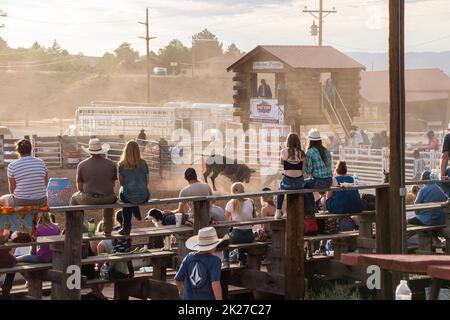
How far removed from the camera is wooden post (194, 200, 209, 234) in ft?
39.2

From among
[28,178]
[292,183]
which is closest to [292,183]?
[292,183]

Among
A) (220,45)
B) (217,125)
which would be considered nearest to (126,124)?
(217,125)

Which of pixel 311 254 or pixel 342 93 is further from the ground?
pixel 342 93

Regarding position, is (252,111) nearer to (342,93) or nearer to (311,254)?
(342,93)

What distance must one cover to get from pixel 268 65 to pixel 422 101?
4167cm

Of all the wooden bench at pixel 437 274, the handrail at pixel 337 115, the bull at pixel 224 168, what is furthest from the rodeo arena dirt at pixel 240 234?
the handrail at pixel 337 115

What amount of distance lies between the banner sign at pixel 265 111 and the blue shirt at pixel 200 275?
103ft

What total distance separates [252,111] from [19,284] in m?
29.3

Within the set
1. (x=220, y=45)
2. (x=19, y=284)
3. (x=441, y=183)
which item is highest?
(x=220, y=45)

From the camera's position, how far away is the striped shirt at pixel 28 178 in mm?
10914

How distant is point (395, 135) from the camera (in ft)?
45.3

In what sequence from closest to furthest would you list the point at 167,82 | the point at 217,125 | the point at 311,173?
1. the point at 311,173
2. the point at 217,125
3. the point at 167,82

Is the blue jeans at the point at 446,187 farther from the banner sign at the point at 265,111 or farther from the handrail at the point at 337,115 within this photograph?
the handrail at the point at 337,115

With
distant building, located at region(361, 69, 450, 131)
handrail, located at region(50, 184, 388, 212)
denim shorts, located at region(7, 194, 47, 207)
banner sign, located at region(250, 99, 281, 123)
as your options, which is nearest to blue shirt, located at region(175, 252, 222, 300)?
handrail, located at region(50, 184, 388, 212)
